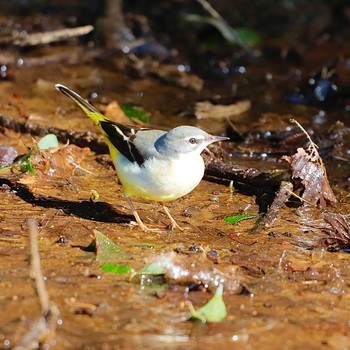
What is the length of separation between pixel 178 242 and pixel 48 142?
7.17 feet

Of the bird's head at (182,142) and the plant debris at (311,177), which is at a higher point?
the bird's head at (182,142)

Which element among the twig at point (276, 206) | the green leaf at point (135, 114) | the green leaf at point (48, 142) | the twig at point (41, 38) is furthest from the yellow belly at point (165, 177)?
the twig at point (41, 38)

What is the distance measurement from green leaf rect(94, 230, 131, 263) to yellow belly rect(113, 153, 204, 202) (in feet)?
2.27

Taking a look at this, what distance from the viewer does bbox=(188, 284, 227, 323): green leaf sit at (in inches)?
202

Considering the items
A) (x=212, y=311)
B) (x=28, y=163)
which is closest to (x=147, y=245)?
(x=212, y=311)

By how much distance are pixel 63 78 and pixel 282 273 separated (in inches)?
239

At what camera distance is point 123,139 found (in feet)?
23.1

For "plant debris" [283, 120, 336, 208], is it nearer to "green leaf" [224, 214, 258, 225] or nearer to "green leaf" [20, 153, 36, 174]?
"green leaf" [224, 214, 258, 225]

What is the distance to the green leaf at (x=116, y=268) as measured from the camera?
228 inches

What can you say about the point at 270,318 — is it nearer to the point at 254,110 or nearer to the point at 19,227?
the point at 19,227

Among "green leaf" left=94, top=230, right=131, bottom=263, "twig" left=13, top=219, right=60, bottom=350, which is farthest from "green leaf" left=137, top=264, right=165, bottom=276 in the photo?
"twig" left=13, top=219, right=60, bottom=350

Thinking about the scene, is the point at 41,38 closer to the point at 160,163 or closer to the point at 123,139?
the point at 123,139

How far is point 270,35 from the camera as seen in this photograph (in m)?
14.0

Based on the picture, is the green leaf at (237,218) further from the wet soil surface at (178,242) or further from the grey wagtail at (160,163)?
the grey wagtail at (160,163)
